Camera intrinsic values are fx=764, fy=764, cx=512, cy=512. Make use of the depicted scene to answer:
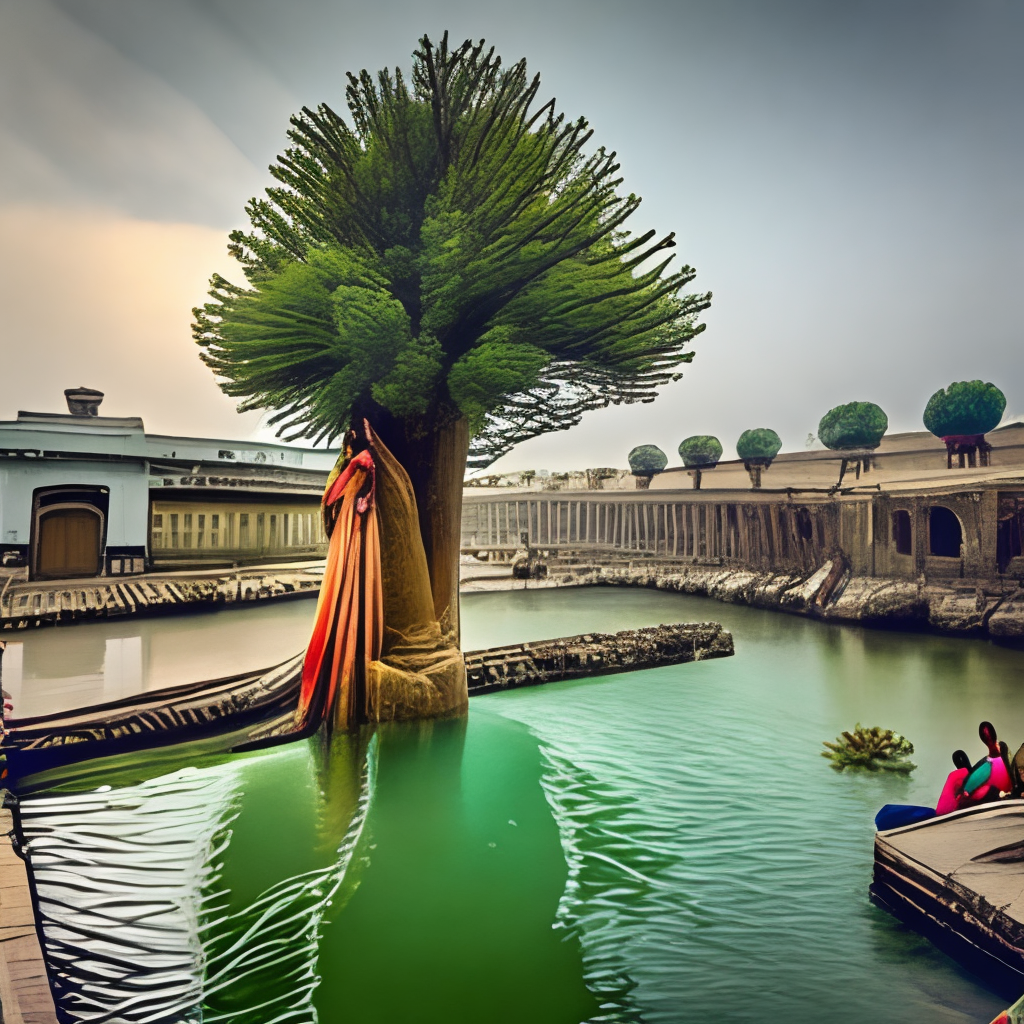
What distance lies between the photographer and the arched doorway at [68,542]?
3.37 meters

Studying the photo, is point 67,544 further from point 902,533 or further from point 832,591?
point 902,533

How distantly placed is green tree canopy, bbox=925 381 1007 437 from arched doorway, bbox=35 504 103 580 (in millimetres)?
3811

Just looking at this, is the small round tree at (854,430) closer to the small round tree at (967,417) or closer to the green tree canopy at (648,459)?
the small round tree at (967,417)

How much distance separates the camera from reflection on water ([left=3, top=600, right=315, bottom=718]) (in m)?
3.19

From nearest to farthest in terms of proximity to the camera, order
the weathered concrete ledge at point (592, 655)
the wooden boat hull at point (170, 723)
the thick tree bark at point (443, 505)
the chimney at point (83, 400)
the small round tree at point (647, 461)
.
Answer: the wooden boat hull at point (170, 723) < the chimney at point (83, 400) < the thick tree bark at point (443, 505) < the weathered concrete ledge at point (592, 655) < the small round tree at point (647, 461)

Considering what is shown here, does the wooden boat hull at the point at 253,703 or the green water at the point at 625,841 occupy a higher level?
the wooden boat hull at the point at 253,703

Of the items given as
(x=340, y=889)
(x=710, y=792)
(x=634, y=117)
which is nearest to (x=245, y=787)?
(x=340, y=889)

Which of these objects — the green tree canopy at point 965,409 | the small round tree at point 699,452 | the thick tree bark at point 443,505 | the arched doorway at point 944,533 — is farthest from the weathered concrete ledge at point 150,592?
the green tree canopy at point 965,409

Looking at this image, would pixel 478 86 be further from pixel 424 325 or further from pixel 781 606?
pixel 781 606

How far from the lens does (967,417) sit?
3357 mm

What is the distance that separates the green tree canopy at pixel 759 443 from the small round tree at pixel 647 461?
402 mm

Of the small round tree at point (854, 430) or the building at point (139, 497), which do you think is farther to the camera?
the small round tree at point (854, 430)

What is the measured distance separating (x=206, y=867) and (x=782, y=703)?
2361mm

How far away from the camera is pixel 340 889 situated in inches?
91.4
